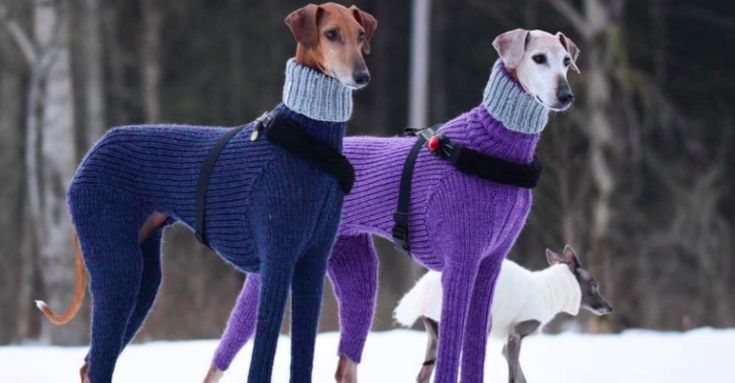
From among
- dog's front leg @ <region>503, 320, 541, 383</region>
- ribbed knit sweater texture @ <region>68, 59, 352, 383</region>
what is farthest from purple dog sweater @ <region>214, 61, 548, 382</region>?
dog's front leg @ <region>503, 320, 541, 383</region>

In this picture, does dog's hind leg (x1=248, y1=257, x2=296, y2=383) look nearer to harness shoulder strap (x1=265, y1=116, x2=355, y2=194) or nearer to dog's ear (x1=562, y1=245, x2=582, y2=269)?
harness shoulder strap (x1=265, y1=116, x2=355, y2=194)

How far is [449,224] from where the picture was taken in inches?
198

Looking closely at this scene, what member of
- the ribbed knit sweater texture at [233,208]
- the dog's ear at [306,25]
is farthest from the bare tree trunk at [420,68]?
the dog's ear at [306,25]

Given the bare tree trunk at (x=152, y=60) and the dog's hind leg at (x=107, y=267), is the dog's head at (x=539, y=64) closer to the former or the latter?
the dog's hind leg at (x=107, y=267)

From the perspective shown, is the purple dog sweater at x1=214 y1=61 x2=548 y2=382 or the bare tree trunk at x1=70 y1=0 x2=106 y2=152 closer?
the purple dog sweater at x1=214 y1=61 x2=548 y2=382

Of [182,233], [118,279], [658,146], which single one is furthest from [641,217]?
[118,279]

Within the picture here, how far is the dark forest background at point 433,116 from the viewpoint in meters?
12.4

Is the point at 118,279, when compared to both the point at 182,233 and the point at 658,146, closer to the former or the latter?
the point at 182,233

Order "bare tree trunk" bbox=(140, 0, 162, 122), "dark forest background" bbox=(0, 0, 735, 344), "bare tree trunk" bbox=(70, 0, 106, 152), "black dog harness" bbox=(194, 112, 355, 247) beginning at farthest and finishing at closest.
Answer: "bare tree trunk" bbox=(140, 0, 162, 122) → "bare tree trunk" bbox=(70, 0, 106, 152) → "dark forest background" bbox=(0, 0, 735, 344) → "black dog harness" bbox=(194, 112, 355, 247)

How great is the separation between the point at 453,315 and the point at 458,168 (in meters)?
0.57

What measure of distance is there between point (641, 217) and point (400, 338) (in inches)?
434

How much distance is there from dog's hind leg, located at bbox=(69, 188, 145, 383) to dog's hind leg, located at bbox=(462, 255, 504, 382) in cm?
134

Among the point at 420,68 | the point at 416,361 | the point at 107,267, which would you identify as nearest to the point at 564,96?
the point at 107,267

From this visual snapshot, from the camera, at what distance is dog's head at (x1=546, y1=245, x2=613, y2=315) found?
21.3ft
